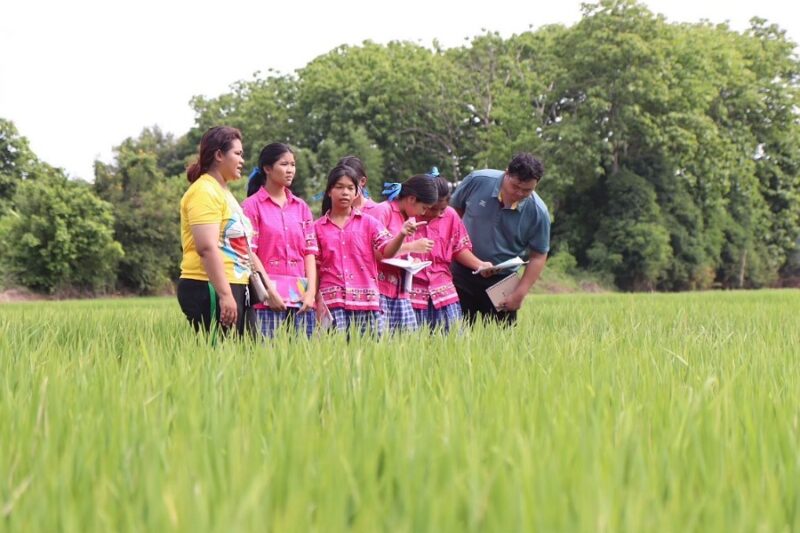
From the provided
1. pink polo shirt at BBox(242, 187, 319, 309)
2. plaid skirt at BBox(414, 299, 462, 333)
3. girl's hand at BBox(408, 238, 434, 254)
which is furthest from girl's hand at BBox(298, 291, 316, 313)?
plaid skirt at BBox(414, 299, 462, 333)

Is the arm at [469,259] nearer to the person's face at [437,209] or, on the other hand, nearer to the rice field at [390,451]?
the person's face at [437,209]

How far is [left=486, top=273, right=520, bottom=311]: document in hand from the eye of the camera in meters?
4.79

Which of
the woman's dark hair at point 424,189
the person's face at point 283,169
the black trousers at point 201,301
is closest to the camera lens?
the black trousers at point 201,301

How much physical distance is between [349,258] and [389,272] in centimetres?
40

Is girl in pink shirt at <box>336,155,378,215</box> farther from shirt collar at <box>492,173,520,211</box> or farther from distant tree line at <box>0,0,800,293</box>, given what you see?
distant tree line at <box>0,0,800,293</box>

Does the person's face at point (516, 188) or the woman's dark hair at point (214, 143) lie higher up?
the woman's dark hair at point (214, 143)

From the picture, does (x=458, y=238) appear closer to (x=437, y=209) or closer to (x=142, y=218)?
(x=437, y=209)

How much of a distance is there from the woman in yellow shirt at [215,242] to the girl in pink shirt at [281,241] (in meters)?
0.24

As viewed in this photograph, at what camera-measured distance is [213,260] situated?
343 centimetres

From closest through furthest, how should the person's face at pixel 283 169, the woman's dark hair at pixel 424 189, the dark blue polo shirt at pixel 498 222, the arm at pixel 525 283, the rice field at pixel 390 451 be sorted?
the rice field at pixel 390 451
the person's face at pixel 283 169
the woman's dark hair at pixel 424 189
the arm at pixel 525 283
the dark blue polo shirt at pixel 498 222

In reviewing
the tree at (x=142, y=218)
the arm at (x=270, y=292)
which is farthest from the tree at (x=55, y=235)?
the arm at (x=270, y=292)

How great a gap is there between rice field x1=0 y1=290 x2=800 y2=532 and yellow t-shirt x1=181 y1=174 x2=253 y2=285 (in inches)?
43.8

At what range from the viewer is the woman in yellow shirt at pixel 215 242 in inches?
136

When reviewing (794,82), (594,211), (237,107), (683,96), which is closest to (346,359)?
(683,96)
